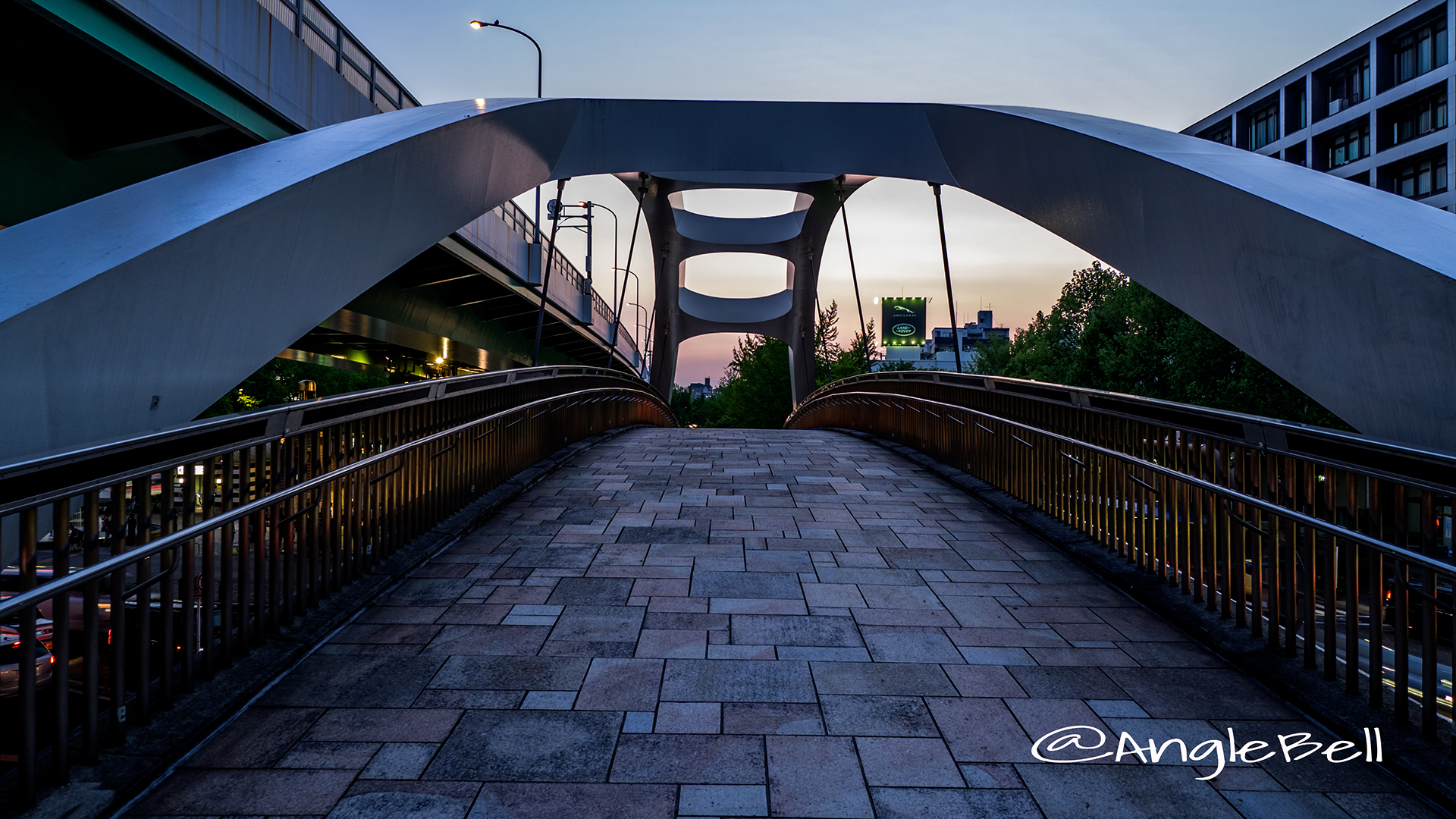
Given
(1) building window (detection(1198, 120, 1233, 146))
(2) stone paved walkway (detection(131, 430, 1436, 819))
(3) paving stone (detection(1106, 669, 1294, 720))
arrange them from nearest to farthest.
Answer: (2) stone paved walkway (detection(131, 430, 1436, 819)) < (3) paving stone (detection(1106, 669, 1294, 720)) < (1) building window (detection(1198, 120, 1233, 146))

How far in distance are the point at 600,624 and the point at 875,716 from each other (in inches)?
59.1

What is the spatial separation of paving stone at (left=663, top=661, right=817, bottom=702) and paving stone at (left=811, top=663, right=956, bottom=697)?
81 mm

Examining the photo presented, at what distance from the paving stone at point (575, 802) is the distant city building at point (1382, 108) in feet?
115

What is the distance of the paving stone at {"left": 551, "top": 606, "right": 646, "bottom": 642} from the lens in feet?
12.1

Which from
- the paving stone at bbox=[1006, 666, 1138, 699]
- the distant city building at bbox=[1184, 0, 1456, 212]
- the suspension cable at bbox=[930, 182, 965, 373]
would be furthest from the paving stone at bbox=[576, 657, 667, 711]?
the distant city building at bbox=[1184, 0, 1456, 212]

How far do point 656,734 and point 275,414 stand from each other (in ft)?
7.41

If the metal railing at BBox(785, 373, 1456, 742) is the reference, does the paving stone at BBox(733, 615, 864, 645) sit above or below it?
below

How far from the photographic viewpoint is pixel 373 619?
3.93 metres

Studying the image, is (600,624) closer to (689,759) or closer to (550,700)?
(550,700)

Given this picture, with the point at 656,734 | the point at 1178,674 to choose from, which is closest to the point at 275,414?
the point at 656,734

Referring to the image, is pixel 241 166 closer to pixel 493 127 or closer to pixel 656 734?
pixel 493 127

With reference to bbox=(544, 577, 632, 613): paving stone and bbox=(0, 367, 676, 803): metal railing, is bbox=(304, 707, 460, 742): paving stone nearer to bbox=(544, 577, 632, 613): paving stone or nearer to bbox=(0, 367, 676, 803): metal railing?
bbox=(0, 367, 676, 803): metal railing

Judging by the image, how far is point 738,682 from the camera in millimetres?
3205

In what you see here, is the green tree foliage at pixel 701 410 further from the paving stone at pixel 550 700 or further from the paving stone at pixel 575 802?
the paving stone at pixel 575 802
